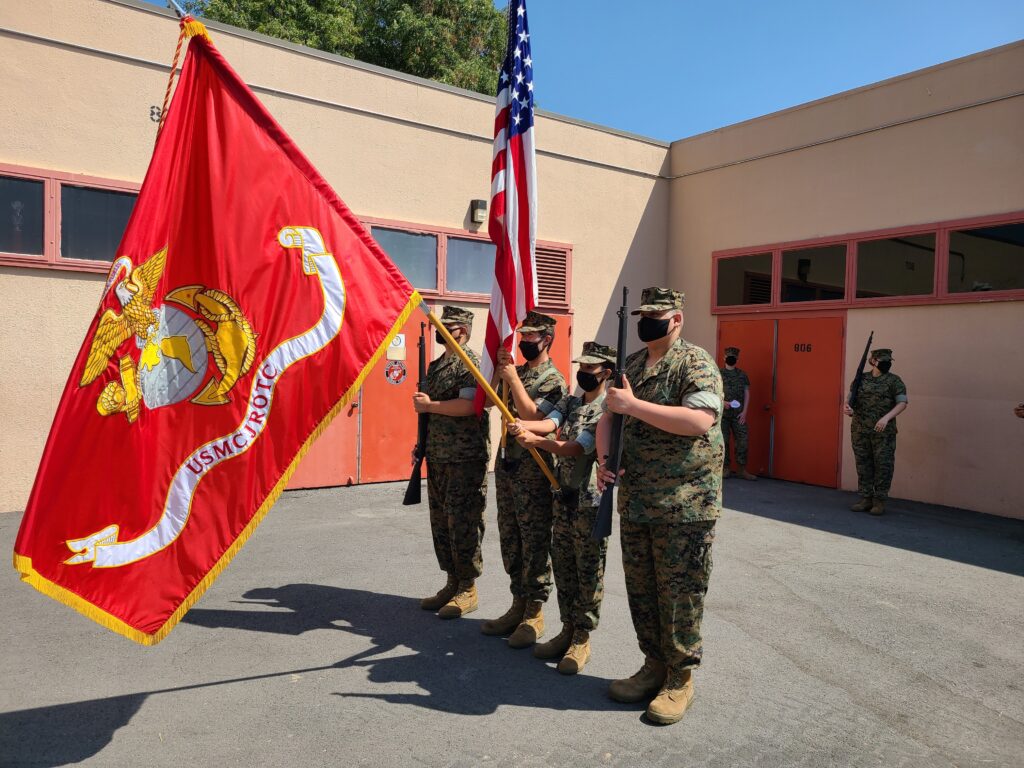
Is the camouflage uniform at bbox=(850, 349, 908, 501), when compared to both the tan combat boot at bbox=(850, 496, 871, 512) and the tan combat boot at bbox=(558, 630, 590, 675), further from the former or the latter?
the tan combat boot at bbox=(558, 630, 590, 675)

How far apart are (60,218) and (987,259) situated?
9.67 m

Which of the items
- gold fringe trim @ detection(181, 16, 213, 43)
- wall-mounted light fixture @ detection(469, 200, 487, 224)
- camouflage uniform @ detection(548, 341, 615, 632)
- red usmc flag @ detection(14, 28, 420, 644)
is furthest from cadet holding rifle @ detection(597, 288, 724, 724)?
wall-mounted light fixture @ detection(469, 200, 487, 224)

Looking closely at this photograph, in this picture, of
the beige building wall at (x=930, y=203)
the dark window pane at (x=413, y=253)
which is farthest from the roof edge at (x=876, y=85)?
the dark window pane at (x=413, y=253)

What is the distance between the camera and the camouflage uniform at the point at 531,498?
416cm

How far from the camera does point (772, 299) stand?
10.3m

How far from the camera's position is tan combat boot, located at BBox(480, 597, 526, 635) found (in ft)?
14.2

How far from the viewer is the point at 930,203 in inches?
341

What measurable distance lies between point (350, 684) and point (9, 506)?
5264 millimetres

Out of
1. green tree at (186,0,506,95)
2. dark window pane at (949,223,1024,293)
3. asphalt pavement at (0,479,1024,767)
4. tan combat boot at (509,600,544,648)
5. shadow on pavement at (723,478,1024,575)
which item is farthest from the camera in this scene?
green tree at (186,0,506,95)

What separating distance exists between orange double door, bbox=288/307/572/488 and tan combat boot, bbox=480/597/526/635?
15.6 feet

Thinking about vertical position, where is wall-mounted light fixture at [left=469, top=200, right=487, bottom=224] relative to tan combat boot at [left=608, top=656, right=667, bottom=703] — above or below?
above

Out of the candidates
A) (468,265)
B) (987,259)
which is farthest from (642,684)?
(987,259)

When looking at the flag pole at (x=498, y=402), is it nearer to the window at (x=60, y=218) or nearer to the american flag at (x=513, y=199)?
the american flag at (x=513, y=199)

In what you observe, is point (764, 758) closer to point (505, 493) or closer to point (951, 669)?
point (951, 669)
